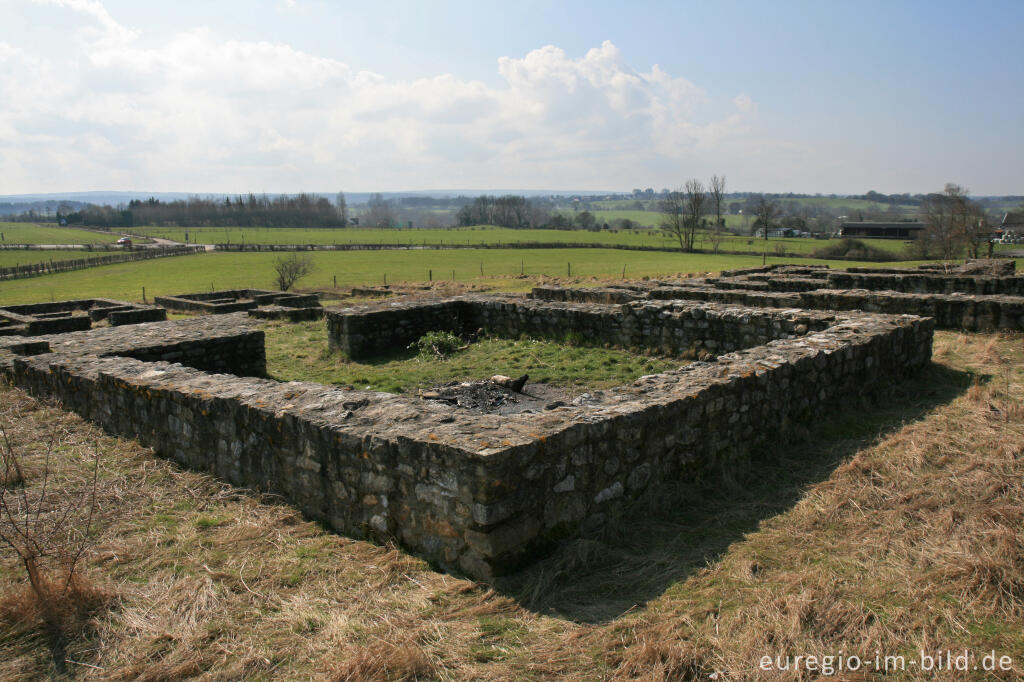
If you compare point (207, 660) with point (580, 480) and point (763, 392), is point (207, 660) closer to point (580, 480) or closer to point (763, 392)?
point (580, 480)

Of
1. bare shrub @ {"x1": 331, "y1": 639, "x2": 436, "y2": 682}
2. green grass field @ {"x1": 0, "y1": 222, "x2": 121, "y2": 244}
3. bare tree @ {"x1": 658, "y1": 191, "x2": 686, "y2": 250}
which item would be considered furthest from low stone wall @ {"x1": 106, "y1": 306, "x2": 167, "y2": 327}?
green grass field @ {"x1": 0, "y1": 222, "x2": 121, "y2": 244}

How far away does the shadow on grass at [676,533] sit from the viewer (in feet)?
13.0

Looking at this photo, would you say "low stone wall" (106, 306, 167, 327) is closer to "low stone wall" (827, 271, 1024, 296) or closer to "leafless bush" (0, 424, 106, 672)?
"leafless bush" (0, 424, 106, 672)

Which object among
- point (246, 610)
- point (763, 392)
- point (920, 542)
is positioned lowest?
point (246, 610)

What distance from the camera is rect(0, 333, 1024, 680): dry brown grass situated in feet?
10.7

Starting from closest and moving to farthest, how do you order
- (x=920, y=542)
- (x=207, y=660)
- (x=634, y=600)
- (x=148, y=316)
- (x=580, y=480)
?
(x=207, y=660) → (x=634, y=600) → (x=920, y=542) → (x=580, y=480) → (x=148, y=316)

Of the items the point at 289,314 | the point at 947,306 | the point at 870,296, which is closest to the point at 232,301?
the point at 289,314

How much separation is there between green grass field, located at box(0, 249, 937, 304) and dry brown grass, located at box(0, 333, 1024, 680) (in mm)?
28839

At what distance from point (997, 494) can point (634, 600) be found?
301 centimetres

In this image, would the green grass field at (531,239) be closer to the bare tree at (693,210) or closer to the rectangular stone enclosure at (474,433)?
the bare tree at (693,210)

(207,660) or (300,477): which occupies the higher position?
(300,477)

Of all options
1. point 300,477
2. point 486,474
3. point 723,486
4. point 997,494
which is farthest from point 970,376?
point 300,477

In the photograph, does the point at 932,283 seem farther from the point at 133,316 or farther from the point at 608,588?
the point at 133,316

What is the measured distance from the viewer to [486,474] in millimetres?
4008
